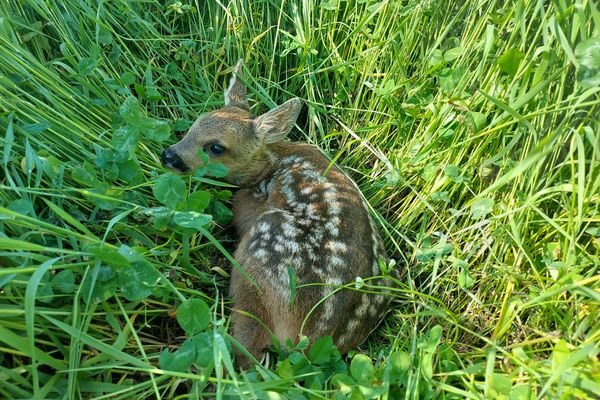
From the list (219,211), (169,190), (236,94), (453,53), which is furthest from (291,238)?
(236,94)

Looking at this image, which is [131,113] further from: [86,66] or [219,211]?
[219,211]

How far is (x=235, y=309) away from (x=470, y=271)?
4.47ft

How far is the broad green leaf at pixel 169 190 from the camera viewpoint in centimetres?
254

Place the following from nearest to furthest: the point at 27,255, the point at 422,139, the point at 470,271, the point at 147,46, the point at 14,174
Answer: the point at 27,255 → the point at 14,174 → the point at 470,271 → the point at 422,139 → the point at 147,46

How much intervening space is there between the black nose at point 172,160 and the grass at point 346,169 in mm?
81

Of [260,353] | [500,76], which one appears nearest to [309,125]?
[500,76]

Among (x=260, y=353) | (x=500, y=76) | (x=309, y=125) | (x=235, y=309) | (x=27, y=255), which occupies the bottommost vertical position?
(x=260, y=353)

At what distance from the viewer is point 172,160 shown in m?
3.53

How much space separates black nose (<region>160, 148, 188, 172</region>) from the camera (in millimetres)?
3518

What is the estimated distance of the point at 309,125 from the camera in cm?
420

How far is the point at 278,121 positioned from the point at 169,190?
1482 mm

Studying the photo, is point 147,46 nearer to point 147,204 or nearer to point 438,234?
point 147,204

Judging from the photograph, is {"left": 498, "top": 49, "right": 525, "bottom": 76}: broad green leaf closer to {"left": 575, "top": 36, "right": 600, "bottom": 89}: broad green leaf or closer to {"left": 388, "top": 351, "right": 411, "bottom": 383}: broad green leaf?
{"left": 575, "top": 36, "right": 600, "bottom": 89}: broad green leaf

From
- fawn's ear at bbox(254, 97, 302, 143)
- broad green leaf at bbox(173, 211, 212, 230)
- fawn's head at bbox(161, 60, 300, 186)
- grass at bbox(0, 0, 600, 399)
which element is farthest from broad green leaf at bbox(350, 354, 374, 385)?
fawn's ear at bbox(254, 97, 302, 143)
